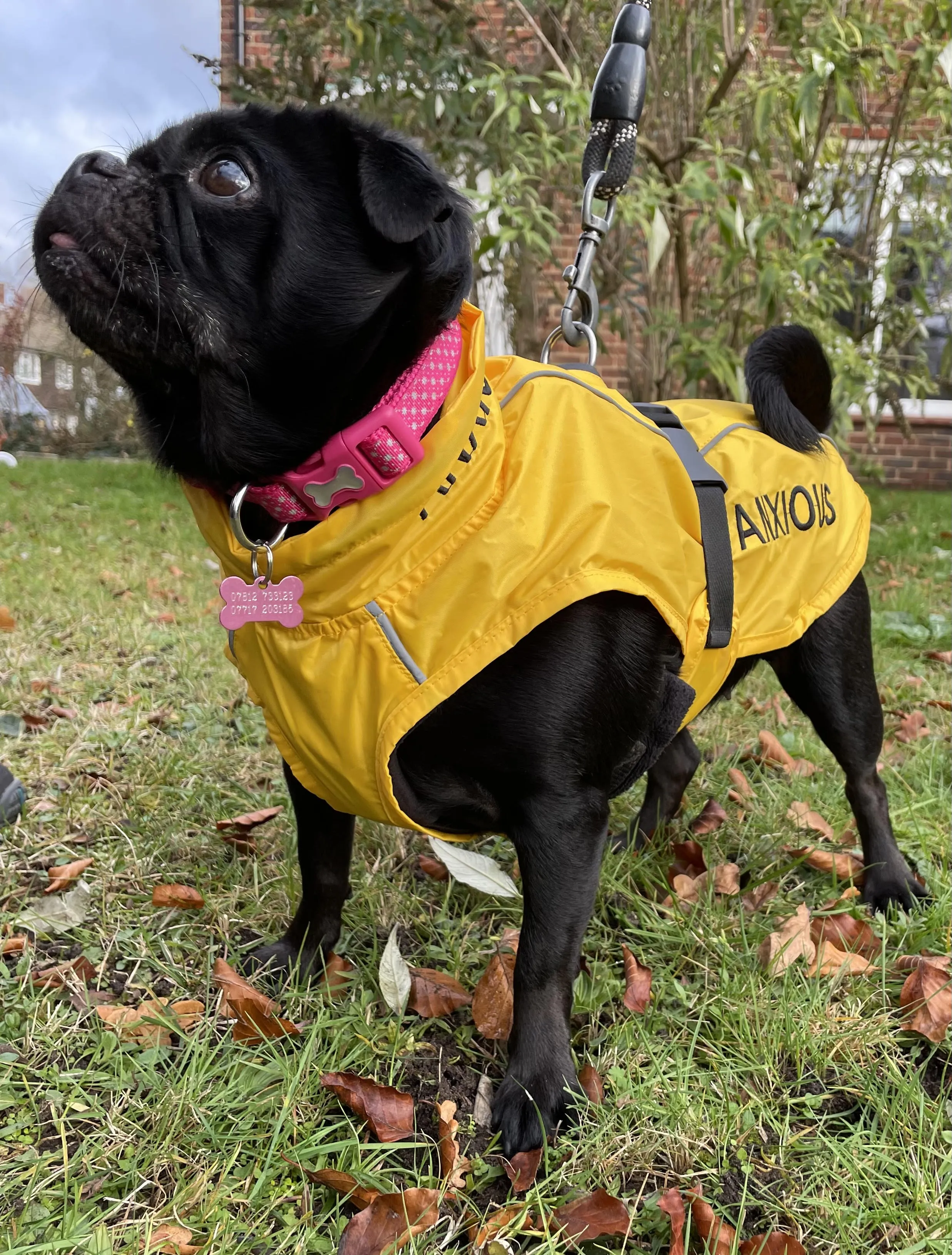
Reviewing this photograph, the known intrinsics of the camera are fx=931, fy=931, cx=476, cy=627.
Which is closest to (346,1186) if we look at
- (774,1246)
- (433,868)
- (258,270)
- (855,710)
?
(774,1246)

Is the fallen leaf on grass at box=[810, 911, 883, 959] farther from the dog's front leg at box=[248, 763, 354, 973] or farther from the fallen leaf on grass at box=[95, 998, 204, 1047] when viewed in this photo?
the fallen leaf on grass at box=[95, 998, 204, 1047]

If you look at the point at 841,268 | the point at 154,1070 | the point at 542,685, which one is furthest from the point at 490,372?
the point at 841,268

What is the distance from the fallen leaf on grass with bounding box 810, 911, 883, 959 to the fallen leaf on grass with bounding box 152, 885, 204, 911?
50.7 inches

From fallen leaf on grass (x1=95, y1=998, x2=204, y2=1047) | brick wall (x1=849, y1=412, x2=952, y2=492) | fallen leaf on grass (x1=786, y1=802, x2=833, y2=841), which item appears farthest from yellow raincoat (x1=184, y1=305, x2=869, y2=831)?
brick wall (x1=849, y1=412, x2=952, y2=492)

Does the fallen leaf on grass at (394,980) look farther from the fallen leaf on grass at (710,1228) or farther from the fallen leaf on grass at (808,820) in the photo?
the fallen leaf on grass at (808,820)

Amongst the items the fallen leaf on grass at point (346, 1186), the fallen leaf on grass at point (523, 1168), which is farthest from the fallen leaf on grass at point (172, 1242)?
the fallen leaf on grass at point (523, 1168)

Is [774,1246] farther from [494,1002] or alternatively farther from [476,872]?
[476,872]

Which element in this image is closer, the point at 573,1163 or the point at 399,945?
the point at 573,1163

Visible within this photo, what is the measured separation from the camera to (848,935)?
196 cm

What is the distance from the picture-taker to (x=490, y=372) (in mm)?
1791

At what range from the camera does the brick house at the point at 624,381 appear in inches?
250

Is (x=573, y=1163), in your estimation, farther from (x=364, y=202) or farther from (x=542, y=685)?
(x=364, y=202)

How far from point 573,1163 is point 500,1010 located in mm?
327

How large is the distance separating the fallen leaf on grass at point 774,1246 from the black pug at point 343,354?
1.06 ft
